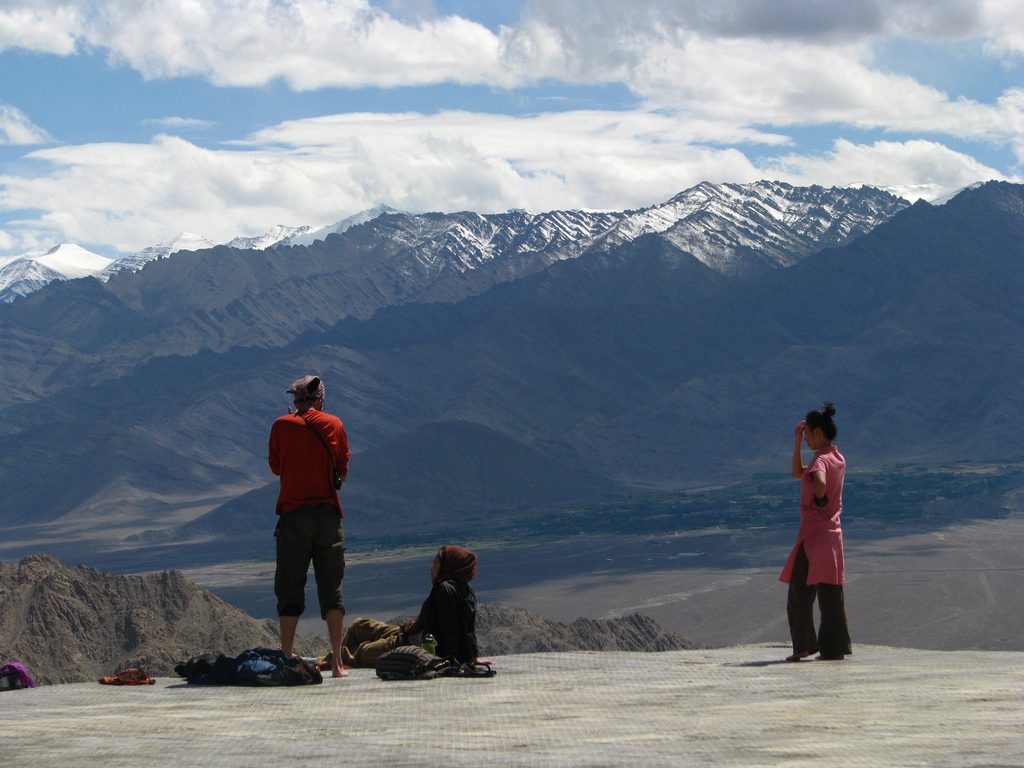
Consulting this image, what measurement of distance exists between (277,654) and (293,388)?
2186 millimetres

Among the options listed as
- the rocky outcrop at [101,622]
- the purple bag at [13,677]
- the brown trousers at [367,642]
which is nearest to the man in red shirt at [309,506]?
the brown trousers at [367,642]

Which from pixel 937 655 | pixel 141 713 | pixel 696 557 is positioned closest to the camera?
pixel 141 713

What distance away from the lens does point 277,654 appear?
13219 millimetres

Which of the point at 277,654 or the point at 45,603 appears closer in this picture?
the point at 277,654

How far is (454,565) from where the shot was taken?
45.7 ft

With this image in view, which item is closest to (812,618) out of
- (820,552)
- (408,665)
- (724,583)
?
(820,552)

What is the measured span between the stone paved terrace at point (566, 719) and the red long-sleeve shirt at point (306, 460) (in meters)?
1.55

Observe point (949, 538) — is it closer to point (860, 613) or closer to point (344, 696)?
point (860, 613)

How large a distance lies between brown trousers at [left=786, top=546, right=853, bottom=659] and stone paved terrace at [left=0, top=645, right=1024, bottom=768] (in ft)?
1.35

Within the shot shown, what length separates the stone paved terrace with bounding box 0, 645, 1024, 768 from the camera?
359 inches

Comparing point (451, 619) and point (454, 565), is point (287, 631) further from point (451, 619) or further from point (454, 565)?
point (454, 565)

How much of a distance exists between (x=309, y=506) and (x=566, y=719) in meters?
3.59

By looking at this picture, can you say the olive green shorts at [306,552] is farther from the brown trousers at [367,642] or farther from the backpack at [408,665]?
the brown trousers at [367,642]

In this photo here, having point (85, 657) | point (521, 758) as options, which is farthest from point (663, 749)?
point (85, 657)
